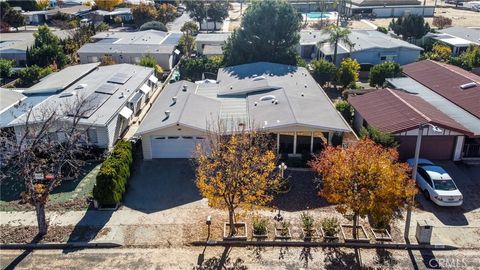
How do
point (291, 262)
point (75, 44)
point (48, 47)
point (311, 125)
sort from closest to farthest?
point (291, 262)
point (311, 125)
point (48, 47)
point (75, 44)

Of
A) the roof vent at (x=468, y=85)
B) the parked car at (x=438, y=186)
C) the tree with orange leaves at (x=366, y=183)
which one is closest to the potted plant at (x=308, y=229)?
the tree with orange leaves at (x=366, y=183)

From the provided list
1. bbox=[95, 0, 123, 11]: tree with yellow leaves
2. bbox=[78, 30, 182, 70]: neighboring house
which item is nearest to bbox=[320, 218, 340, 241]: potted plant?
bbox=[78, 30, 182, 70]: neighboring house

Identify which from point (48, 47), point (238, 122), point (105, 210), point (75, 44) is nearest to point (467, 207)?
point (238, 122)

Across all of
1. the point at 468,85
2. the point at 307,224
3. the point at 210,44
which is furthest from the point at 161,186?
the point at 210,44

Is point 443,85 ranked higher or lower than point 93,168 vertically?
higher

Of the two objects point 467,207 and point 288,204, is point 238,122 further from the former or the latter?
point 467,207

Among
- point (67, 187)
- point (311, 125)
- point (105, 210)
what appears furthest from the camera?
point (311, 125)

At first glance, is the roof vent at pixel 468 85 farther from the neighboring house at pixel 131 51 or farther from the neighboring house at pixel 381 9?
the neighboring house at pixel 381 9

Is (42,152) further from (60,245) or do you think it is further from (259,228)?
(259,228)
